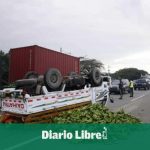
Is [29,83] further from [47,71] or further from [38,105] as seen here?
[38,105]

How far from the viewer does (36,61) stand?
18.9 m

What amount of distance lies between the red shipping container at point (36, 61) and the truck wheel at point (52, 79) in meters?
6.42

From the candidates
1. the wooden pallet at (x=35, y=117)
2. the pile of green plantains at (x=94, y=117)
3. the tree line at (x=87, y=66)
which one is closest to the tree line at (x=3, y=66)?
the tree line at (x=87, y=66)

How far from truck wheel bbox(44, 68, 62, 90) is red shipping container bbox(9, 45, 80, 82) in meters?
6.42

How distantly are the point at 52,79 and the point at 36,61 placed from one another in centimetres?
667

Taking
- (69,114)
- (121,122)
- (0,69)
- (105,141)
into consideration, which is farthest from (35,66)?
(0,69)

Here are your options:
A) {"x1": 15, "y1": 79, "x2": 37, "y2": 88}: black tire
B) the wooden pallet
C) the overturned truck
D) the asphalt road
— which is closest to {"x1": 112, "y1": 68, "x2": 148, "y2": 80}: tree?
the asphalt road

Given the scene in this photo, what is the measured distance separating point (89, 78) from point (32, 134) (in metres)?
4.51

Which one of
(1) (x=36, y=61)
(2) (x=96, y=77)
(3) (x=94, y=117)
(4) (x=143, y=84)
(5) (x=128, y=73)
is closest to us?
(3) (x=94, y=117)

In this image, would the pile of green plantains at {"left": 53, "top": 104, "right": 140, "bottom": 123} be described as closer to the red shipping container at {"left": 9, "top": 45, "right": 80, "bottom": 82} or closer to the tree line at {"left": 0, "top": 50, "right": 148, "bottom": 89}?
the red shipping container at {"left": 9, "top": 45, "right": 80, "bottom": 82}

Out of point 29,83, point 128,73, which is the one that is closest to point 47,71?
point 29,83

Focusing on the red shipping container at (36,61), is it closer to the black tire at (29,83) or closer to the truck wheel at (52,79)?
the black tire at (29,83)

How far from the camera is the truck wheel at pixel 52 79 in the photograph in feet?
39.9

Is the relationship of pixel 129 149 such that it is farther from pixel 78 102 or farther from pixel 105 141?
pixel 78 102
